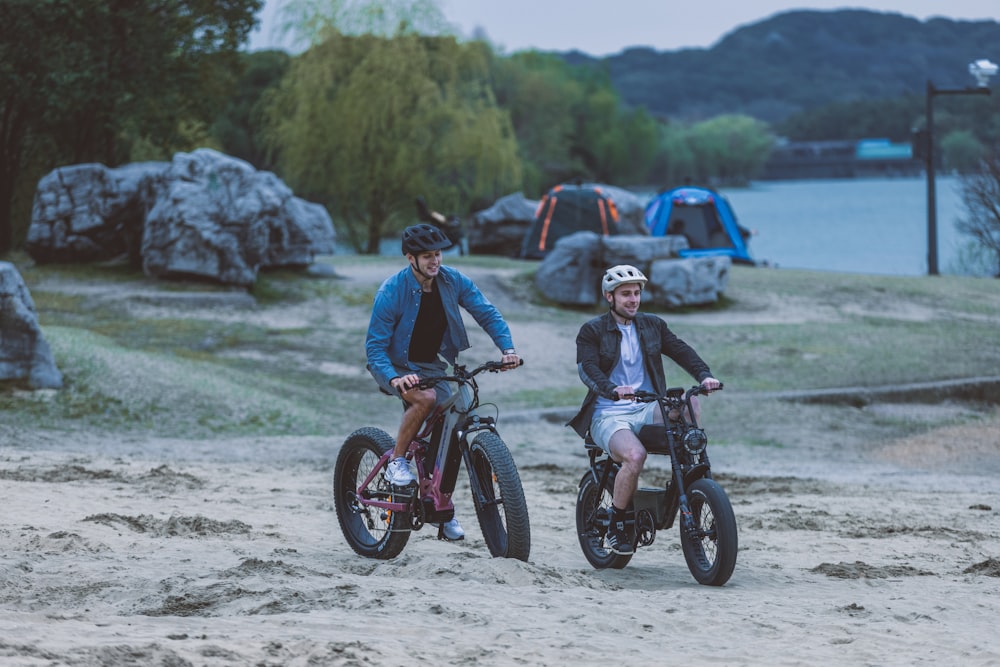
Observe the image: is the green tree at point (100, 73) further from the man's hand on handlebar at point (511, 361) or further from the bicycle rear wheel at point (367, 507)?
the man's hand on handlebar at point (511, 361)

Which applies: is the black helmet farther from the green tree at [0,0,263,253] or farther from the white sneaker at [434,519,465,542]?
the green tree at [0,0,263,253]

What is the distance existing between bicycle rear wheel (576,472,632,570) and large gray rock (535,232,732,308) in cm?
1577

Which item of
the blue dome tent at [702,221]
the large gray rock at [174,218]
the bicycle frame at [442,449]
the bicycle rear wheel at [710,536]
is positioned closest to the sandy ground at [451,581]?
the bicycle rear wheel at [710,536]

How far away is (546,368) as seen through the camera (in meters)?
17.4

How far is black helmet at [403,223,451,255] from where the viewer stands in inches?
261

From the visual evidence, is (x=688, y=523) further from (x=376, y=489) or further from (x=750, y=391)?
(x=750, y=391)

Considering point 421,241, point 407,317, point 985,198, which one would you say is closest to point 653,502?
point 407,317

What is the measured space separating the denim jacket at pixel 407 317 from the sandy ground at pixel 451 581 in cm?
98

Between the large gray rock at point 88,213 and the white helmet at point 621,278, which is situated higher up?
the large gray rock at point 88,213

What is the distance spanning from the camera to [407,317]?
681cm

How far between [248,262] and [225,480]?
482 inches

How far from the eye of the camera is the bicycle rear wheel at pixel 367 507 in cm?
706

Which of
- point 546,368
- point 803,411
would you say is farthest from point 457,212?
point 803,411

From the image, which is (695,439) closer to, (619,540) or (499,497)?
(619,540)
